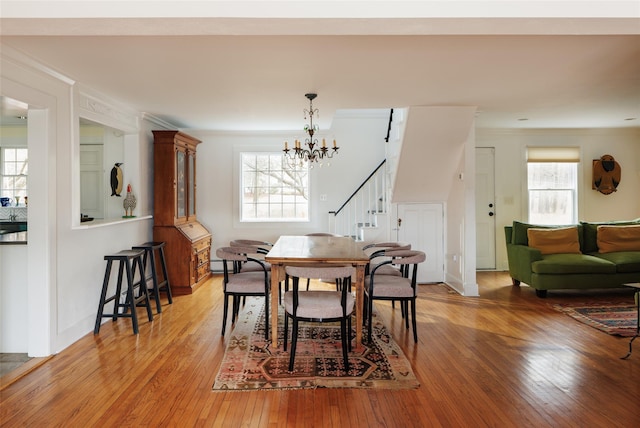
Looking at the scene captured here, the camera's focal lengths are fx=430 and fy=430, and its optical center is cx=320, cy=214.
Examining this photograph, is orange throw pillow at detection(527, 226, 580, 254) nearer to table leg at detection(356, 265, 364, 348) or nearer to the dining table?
the dining table

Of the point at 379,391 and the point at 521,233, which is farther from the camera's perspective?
the point at 521,233

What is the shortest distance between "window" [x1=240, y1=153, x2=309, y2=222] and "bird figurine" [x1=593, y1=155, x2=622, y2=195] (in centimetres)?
511

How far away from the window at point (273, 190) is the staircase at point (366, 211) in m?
0.75

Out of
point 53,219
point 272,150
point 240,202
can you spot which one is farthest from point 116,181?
point 272,150

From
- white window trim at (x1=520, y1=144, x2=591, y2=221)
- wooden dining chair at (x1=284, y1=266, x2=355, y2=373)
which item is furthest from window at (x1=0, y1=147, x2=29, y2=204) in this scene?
white window trim at (x1=520, y1=144, x2=591, y2=221)

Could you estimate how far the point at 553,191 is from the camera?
7.64m

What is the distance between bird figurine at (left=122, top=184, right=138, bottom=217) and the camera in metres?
5.32

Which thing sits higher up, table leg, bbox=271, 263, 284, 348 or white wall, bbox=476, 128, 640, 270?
white wall, bbox=476, 128, 640, 270

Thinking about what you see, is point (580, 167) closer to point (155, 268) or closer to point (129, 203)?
point (155, 268)

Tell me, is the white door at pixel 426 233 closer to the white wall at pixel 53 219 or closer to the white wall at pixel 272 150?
the white wall at pixel 272 150

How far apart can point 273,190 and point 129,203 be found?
9.02 feet

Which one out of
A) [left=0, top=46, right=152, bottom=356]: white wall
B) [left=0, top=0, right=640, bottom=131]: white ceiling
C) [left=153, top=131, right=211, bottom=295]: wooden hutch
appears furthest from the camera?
[left=153, top=131, right=211, bottom=295]: wooden hutch

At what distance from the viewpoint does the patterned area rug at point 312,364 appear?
3.02 m

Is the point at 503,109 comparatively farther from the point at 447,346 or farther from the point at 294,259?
the point at 294,259
